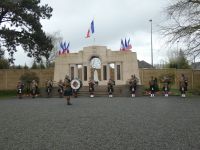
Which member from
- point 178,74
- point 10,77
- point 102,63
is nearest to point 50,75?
point 10,77

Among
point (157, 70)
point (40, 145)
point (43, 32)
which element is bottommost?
point (40, 145)

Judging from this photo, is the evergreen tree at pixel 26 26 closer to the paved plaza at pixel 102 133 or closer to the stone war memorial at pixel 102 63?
the stone war memorial at pixel 102 63

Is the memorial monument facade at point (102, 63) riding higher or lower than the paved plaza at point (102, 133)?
higher

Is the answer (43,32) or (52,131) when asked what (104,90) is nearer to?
(43,32)

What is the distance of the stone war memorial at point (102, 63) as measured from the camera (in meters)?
44.4

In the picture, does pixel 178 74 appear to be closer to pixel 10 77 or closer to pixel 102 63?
pixel 102 63

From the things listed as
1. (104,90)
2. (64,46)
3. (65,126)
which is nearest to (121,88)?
(104,90)

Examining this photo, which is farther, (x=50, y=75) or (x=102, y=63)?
(x=50, y=75)

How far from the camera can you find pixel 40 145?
32.7 ft

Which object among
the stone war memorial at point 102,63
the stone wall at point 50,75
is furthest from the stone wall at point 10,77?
the stone war memorial at point 102,63

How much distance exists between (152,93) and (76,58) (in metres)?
13.6

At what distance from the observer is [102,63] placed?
4447 centimetres

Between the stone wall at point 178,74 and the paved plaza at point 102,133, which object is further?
the stone wall at point 178,74

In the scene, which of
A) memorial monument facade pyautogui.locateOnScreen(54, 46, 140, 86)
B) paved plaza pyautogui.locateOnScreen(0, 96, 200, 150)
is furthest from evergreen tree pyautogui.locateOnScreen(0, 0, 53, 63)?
paved plaza pyautogui.locateOnScreen(0, 96, 200, 150)
